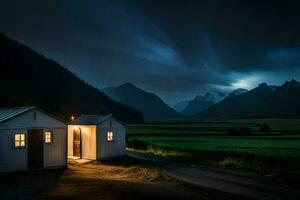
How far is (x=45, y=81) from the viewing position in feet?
458

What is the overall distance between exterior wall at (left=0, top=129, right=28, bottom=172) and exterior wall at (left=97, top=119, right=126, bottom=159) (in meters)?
9.05

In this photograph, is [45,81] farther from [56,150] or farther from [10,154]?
[10,154]

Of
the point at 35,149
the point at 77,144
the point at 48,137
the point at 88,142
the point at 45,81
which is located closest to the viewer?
the point at 35,149

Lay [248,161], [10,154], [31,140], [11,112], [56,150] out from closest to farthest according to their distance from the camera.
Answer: [10,154], [31,140], [11,112], [56,150], [248,161]

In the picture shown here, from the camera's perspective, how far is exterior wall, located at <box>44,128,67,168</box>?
26.0m

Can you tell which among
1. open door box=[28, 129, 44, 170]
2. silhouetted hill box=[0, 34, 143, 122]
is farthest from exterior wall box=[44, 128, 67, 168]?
silhouetted hill box=[0, 34, 143, 122]

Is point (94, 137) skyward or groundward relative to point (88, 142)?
skyward

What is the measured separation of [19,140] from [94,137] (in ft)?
29.2

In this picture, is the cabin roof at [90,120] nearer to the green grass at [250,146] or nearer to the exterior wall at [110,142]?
the exterior wall at [110,142]

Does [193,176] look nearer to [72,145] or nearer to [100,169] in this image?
[100,169]

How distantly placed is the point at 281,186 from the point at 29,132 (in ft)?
52.9

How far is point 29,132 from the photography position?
2488 centimetres

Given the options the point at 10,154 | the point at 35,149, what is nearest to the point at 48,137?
the point at 35,149

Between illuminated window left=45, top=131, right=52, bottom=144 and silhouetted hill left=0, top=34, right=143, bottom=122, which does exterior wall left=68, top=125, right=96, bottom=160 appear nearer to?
illuminated window left=45, top=131, right=52, bottom=144
